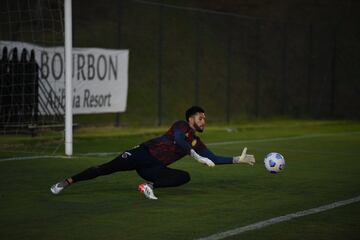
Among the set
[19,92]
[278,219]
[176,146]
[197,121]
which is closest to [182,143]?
[176,146]

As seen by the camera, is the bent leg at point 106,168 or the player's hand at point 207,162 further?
the bent leg at point 106,168

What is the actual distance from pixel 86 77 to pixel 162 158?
12389 millimetres

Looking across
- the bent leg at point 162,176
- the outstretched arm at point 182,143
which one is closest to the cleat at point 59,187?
the bent leg at point 162,176

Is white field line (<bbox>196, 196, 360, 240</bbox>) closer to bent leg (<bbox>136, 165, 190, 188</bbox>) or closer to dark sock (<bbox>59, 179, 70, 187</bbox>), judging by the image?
bent leg (<bbox>136, 165, 190, 188</bbox>)

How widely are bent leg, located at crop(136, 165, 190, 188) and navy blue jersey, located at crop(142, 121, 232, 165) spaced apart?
16cm

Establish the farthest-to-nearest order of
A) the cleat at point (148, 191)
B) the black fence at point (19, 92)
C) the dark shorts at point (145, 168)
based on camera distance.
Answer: the black fence at point (19, 92) < the dark shorts at point (145, 168) < the cleat at point (148, 191)

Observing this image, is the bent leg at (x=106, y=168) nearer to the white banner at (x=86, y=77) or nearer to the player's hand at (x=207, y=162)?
the player's hand at (x=207, y=162)

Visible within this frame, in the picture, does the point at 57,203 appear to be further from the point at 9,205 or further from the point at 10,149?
the point at 10,149

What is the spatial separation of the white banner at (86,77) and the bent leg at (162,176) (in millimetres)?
10615

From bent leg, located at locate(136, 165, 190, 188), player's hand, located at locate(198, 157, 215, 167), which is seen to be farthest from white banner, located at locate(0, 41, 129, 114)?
player's hand, located at locate(198, 157, 215, 167)

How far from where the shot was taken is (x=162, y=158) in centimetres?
1091

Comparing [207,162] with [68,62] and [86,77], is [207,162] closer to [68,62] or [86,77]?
[68,62]

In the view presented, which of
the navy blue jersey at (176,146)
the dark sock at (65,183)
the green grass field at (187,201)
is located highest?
the navy blue jersey at (176,146)

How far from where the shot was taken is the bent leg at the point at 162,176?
10800 mm
